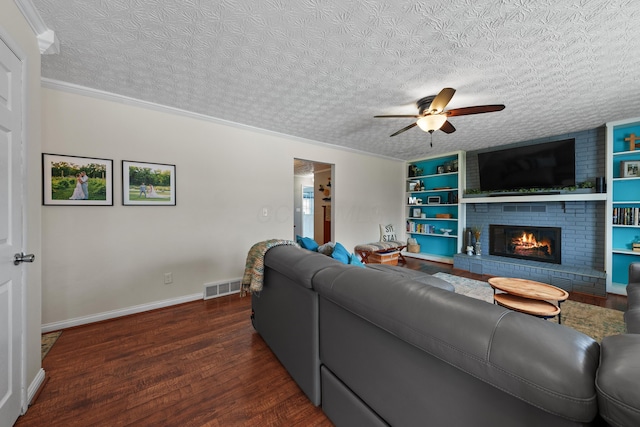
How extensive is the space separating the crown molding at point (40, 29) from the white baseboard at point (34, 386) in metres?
2.25

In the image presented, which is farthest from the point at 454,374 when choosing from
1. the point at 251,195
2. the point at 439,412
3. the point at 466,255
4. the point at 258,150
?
the point at 466,255

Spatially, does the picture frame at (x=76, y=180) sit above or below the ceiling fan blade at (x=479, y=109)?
below

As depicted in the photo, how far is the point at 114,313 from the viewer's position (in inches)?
104

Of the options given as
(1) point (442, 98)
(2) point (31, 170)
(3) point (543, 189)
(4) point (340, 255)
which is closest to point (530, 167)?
(3) point (543, 189)

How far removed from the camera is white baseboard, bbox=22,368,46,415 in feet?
4.83

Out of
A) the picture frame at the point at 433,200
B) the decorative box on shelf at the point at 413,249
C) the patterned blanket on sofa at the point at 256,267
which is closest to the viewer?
the patterned blanket on sofa at the point at 256,267

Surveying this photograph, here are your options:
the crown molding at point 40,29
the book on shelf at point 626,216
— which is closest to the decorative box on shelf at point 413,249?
the book on shelf at point 626,216

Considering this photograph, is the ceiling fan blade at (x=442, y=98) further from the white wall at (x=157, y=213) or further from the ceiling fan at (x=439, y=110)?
the white wall at (x=157, y=213)

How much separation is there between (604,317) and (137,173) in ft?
17.8

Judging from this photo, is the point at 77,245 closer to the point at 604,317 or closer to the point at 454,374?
the point at 454,374

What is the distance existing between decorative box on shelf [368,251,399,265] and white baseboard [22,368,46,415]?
4308 mm

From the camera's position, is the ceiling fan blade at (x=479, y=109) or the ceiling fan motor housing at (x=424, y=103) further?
the ceiling fan motor housing at (x=424, y=103)

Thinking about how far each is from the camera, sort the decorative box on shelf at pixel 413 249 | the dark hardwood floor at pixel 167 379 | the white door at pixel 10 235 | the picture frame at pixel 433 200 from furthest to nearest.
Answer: the decorative box on shelf at pixel 413 249 → the picture frame at pixel 433 200 → the dark hardwood floor at pixel 167 379 → the white door at pixel 10 235

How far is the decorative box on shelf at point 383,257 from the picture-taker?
480 centimetres
